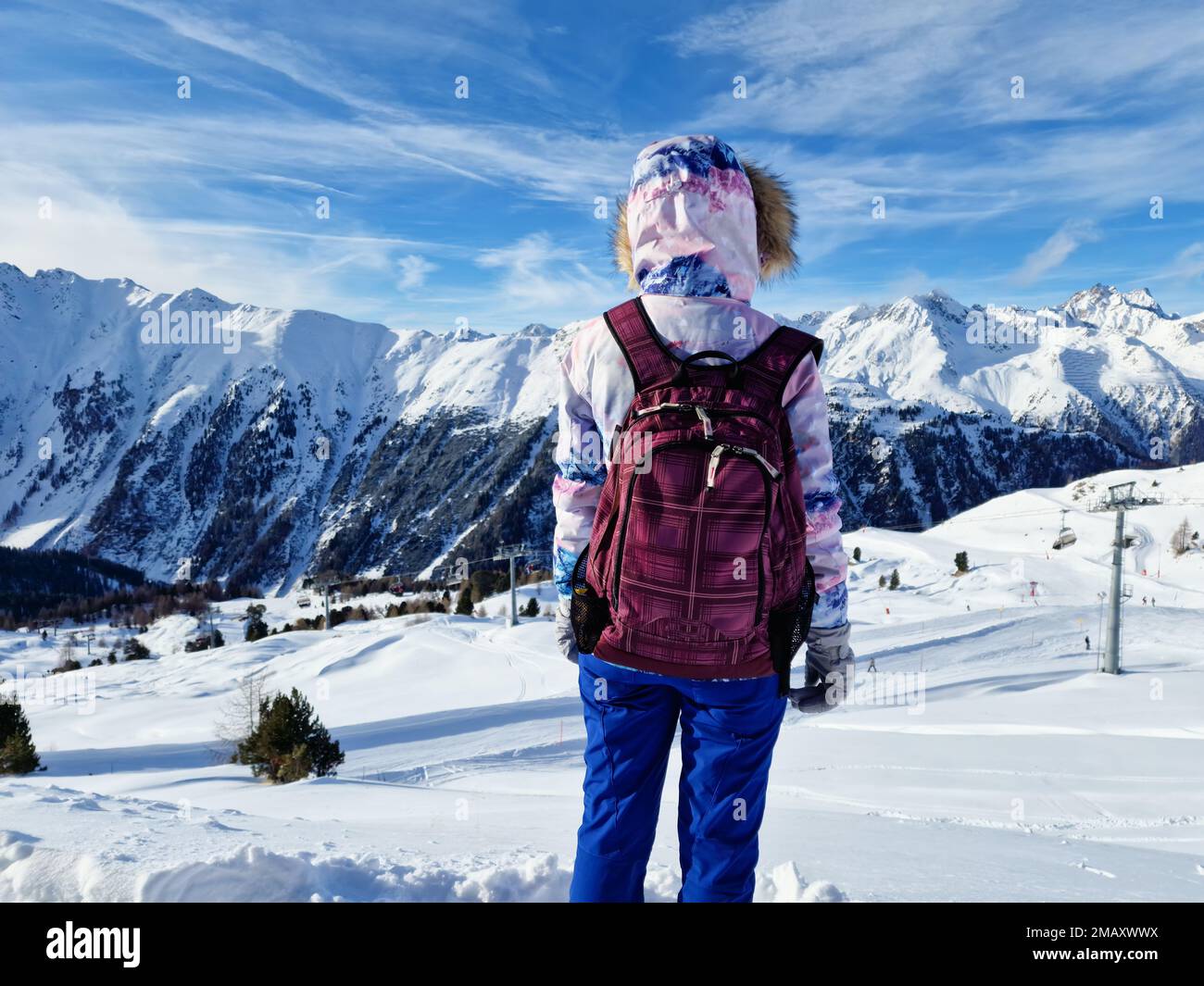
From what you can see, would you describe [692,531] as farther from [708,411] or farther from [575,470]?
[575,470]

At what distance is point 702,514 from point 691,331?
0.60 metres

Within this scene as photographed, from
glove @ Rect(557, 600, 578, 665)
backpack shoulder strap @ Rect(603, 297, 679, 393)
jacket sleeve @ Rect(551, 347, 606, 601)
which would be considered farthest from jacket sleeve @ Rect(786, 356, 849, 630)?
glove @ Rect(557, 600, 578, 665)

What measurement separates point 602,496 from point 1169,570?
5958 cm

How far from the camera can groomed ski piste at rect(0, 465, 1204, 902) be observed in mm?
3414

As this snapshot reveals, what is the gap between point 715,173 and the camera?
254 cm

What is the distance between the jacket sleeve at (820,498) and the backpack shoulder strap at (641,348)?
1.47ft

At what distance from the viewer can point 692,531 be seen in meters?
2.32

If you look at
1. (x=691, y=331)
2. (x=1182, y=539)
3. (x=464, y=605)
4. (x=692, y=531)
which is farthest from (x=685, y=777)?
(x=1182, y=539)

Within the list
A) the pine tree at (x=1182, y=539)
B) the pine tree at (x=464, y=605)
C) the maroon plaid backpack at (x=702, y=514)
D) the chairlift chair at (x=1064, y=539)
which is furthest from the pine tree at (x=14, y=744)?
the pine tree at (x=1182, y=539)

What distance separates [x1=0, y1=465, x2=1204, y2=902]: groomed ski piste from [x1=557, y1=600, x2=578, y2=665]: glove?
1.29 m

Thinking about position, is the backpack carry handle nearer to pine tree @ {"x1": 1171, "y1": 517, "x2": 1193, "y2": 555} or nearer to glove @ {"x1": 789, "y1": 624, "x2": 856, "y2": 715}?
glove @ {"x1": 789, "y1": 624, "x2": 856, "y2": 715}

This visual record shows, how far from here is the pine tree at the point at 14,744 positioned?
15.8m
